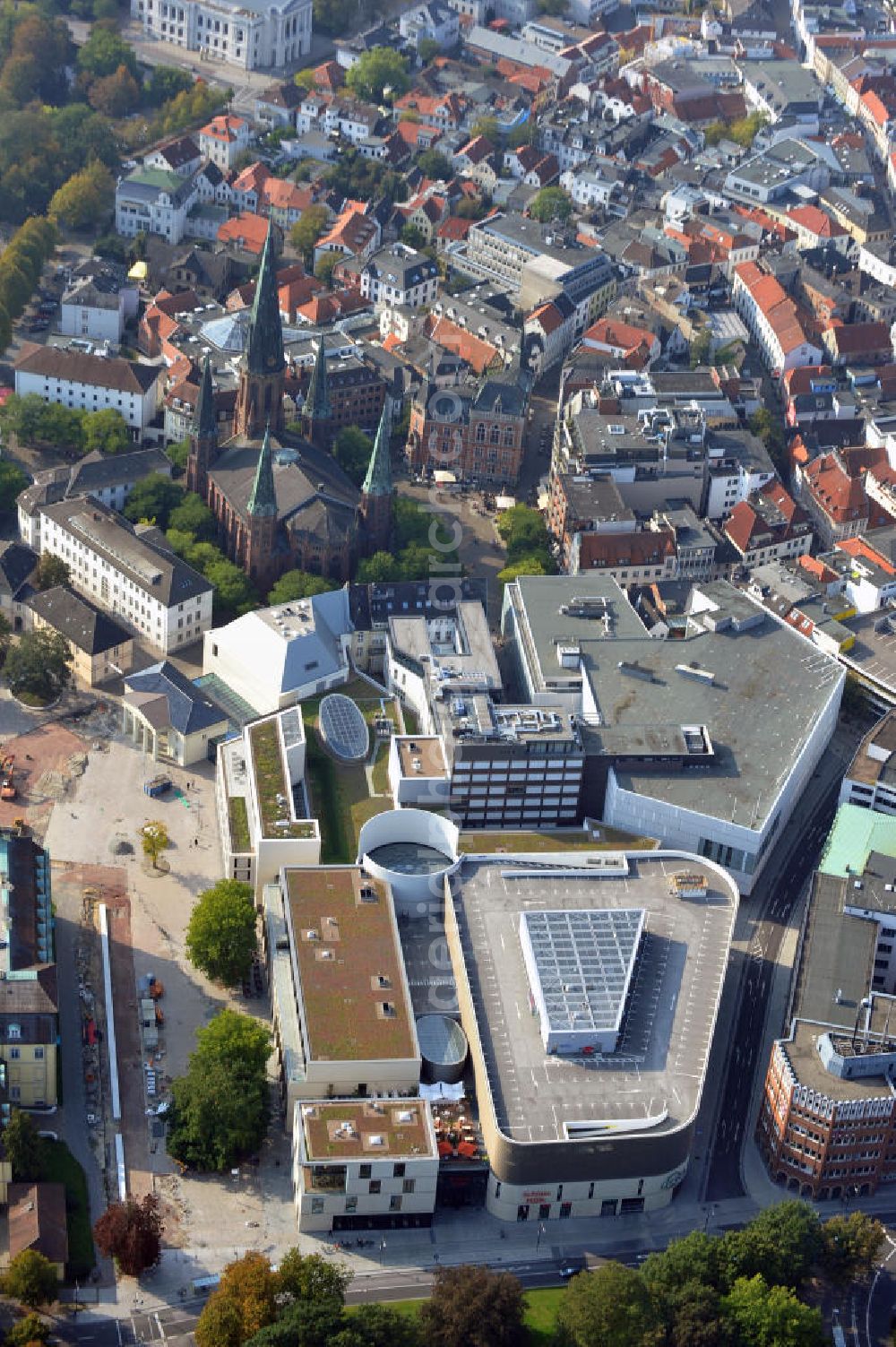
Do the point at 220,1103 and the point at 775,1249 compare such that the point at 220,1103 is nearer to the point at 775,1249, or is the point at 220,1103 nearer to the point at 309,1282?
the point at 309,1282

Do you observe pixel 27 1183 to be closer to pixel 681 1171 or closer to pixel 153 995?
pixel 153 995

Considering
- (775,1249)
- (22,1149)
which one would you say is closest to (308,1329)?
(22,1149)

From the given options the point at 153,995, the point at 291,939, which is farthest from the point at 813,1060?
the point at 153,995

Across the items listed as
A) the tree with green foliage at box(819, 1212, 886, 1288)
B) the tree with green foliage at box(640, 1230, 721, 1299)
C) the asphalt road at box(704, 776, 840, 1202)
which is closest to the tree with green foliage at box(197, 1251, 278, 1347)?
the tree with green foliage at box(640, 1230, 721, 1299)

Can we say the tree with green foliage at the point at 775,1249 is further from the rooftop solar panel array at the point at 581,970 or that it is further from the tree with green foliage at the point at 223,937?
the tree with green foliage at the point at 223,937

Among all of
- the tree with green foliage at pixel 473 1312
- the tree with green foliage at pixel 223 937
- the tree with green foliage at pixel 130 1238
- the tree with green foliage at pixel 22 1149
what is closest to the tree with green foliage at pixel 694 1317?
the tree with green foliage at pixel 473 1312

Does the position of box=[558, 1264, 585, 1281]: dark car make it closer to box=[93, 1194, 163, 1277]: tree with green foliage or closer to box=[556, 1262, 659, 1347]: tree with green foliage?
box=[556, 1262, 659, 1347]: tree with green foliage
